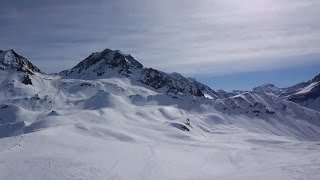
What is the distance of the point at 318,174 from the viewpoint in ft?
246

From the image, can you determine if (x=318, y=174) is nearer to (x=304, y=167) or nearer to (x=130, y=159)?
(x=304, y=167)

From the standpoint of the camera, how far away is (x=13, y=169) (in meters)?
66.5

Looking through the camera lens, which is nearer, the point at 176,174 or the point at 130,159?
the point at 176,174

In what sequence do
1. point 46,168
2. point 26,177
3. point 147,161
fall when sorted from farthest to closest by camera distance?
point 147,161, point 46,168, point 26,177

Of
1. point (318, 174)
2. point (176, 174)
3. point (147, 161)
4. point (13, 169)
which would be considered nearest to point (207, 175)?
point (176, 174)

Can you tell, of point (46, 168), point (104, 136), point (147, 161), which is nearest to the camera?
point (46, 168)

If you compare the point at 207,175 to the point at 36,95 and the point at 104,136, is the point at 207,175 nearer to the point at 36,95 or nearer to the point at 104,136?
the point at 104,136

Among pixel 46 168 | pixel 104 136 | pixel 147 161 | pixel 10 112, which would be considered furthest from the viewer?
pixel 10 112

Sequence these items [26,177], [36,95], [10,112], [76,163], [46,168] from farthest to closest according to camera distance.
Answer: [36,95] < [10,112] < [76,163] < [46,168] < [26,177]

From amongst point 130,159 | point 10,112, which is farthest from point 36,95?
point 130,159

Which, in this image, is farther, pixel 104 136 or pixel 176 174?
pixel 104 136

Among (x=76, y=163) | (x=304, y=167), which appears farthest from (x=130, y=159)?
(x=304, y=167)

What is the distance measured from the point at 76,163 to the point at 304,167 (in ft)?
145

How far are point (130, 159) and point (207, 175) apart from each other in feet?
56.2
